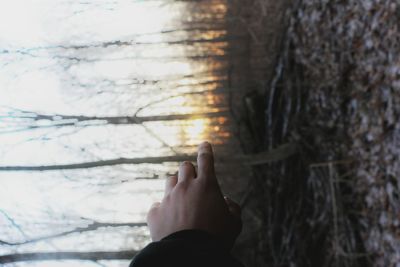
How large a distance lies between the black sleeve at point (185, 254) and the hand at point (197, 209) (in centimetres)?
8

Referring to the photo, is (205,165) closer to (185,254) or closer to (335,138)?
(185,254)

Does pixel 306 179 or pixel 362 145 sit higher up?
pixel 362 145

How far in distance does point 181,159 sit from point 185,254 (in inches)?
82.8

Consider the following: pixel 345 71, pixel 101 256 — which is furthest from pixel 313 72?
pixel 101 256

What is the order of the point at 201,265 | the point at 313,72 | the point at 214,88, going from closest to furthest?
the point at 201,265, the point at 313,72, the point at 214,88

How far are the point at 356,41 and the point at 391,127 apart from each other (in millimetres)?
584

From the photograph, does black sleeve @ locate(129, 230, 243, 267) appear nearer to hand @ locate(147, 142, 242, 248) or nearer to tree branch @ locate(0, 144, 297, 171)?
hand @ locate(147, 142, 242, 248)

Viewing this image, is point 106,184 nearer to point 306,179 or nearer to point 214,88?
point 214,88

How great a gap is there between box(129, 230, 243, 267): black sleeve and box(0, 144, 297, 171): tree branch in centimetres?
203

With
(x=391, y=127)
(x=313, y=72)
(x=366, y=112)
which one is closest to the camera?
(x=391, y=127)

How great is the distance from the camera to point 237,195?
10.9 ft

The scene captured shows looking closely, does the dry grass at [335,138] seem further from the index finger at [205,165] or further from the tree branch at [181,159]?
the index finger at [205,165]

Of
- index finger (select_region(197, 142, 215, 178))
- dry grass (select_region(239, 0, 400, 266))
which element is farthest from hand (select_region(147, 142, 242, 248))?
dry grass (select_region(239, 0, 400, 266))

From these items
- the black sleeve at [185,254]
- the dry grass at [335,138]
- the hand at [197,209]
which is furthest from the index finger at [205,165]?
the dry grass at [335,138]
